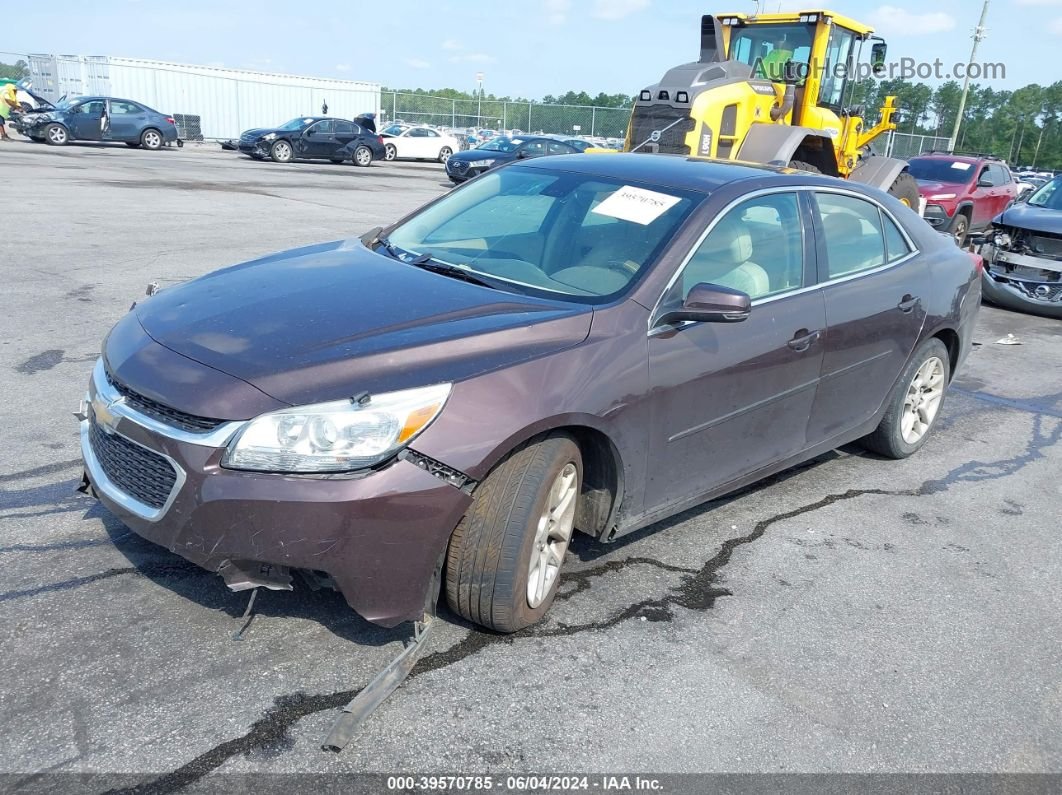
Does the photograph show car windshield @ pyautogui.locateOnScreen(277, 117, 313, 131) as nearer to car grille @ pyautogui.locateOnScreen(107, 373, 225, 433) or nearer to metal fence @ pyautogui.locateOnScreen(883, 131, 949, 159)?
metal fence @ pyautogui.locateOnScreen(883, 131, 949, 159)

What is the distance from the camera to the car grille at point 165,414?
2818 millimetres

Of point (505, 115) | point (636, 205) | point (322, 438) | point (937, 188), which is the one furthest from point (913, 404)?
point (505, 115)

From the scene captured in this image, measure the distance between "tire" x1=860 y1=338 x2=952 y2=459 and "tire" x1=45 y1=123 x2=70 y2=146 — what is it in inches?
1082

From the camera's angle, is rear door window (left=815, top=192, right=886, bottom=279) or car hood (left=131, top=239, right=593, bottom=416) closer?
car hood (left=131, top=239, right=593, bottom=416)

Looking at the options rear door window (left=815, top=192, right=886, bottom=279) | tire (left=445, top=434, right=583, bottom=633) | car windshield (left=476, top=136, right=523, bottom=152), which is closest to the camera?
tire (left=445, top=434, right=583, bottom=633)

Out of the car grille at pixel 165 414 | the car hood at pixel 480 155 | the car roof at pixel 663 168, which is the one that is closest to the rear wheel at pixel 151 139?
the car hood at pixel 480 155

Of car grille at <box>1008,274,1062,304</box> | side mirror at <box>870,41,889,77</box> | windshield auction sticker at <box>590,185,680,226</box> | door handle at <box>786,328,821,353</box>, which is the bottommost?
car grille at <box>1008,274,1062,304</box>

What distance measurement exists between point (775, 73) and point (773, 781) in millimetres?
11640

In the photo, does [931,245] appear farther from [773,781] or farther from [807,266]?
[773,781]

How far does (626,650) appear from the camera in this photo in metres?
3.29

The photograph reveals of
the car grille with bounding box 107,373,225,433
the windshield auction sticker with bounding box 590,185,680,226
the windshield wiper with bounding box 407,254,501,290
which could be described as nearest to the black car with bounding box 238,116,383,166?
the windshield wiper with bounding box 407,254,501,290

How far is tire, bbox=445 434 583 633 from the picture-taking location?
3037 mm

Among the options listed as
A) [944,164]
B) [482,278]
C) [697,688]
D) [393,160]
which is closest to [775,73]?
[944,164]

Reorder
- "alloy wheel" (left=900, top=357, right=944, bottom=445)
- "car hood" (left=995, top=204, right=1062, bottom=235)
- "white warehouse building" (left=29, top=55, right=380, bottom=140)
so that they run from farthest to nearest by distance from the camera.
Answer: "white warehouse building" (left=29, top=55, right=380, bottom=140) → "car hood" (left=995, top=204, right=1062, bottom=235) → "alloy wheel" (left=900, top=357, right=944, bottom=445)
